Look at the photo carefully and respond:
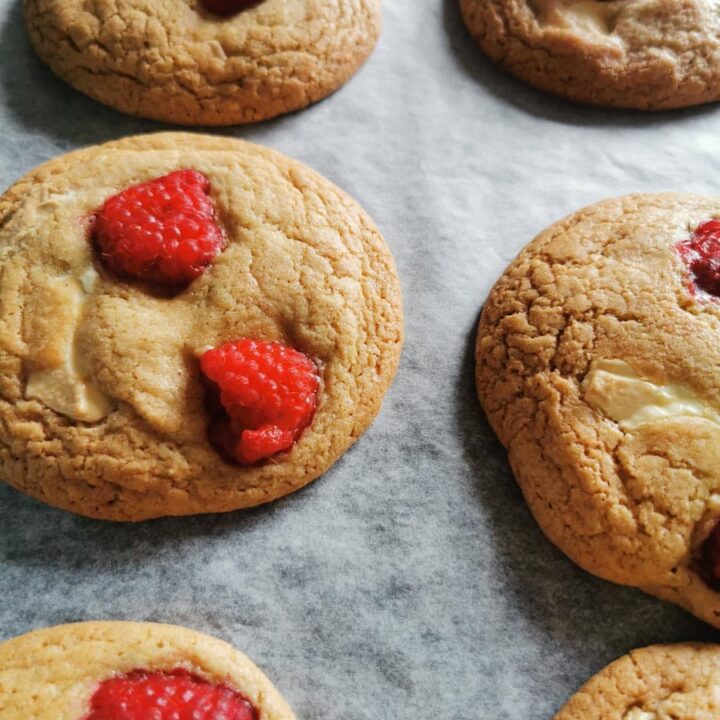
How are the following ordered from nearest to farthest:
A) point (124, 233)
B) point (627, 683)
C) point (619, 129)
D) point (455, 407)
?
point (627, 683) → point (124, 233) → point (455, 407) → point (619, 129)

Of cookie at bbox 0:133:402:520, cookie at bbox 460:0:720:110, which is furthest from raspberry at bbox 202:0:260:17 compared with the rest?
cookie at bbox 460:0:720:110

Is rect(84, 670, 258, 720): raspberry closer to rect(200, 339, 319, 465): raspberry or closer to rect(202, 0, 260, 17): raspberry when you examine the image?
rect(200, 339, 319, 465): raspberry

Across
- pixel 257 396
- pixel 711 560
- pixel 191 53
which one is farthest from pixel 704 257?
pixel 191 53

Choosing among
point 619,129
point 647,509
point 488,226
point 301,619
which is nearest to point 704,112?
point 619,129

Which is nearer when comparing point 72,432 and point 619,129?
point 72,432

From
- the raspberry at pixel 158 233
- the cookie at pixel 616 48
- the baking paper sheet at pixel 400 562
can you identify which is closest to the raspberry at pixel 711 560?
the baking paper sheet at pixel 400 562

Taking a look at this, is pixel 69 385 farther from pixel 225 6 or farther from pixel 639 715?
pixel 639 715

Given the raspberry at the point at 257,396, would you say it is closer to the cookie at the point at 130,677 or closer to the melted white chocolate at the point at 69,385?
the melted white chocolate at the point at 69,385

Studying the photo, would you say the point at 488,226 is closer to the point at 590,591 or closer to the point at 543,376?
the point at 543,376
